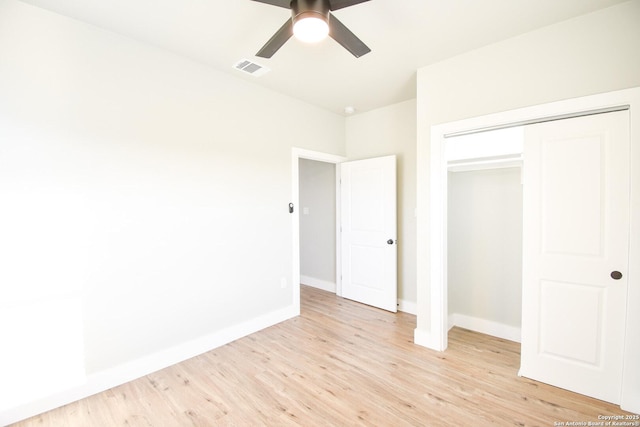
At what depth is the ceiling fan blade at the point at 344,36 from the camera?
1648 millimetres

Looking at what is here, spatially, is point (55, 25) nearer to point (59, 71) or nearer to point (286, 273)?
point (59, 71)

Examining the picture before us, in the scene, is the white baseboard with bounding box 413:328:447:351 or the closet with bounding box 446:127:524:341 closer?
the white baseboard with bounding box 413:328:447:351

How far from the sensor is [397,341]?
9.83ft

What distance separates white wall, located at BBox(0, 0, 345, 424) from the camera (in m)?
1.92

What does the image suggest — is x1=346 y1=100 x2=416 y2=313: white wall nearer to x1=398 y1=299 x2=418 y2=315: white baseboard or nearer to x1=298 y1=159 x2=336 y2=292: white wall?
x1=398 y1=299 x2=418 y2=315: white baseboard

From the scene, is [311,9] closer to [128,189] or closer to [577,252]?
[128,189]

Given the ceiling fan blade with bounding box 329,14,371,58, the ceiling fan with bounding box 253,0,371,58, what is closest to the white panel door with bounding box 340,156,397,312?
the ceiling fan blade with bounding box 329,14,371,58

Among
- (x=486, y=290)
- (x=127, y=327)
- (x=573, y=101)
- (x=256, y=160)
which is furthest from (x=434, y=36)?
(x=127, y=327)

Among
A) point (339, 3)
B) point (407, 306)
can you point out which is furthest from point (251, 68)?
point (407, 306)

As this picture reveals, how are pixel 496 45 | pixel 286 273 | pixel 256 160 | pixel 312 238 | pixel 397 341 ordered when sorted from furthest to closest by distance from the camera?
pixel 312 238
pixel 286 273
pixel 256 160
pixel 397 341
pixel 496 45

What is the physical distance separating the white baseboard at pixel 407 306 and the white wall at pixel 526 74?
2.84ft

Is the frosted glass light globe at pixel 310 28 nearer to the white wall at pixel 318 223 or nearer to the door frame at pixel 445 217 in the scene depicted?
the door frame at pixel 445 217

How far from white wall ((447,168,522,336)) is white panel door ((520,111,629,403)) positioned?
717 millimetres

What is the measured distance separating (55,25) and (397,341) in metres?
3.94
